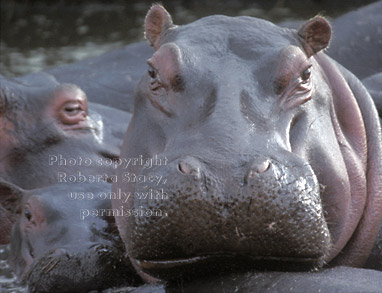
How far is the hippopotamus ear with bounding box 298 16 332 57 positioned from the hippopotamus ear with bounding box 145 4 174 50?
562 millimetres

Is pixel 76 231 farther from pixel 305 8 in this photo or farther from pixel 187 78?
pixel 305 8

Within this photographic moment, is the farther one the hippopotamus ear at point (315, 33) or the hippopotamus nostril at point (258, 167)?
the hippopotamus ear at point (315, 33)

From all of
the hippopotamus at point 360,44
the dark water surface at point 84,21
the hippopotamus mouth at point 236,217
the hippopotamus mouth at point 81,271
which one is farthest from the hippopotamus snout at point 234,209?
the dark water surface at point 84,21

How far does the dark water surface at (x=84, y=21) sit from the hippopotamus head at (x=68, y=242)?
17.6 feet

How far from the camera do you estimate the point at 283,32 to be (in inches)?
132

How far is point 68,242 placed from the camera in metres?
3.66

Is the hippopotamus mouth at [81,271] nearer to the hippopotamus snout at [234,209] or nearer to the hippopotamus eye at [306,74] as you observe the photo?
the hippopotamus snout at [234,209]

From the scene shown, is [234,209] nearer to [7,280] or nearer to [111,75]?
[7,280]

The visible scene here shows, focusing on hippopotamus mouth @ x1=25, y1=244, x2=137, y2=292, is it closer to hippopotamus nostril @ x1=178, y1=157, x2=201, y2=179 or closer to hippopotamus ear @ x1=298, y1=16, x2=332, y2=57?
hippopotamus nostril @ x1=178, y1=157, x2=201, y2=179

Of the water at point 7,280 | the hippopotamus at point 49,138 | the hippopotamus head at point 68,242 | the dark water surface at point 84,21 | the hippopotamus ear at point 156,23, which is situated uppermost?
the dark water surface at point 84,21

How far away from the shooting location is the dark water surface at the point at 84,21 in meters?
11.0

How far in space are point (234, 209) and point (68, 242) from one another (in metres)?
1.32

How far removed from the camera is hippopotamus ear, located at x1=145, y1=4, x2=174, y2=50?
3.56 metres

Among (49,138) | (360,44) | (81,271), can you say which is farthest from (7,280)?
(360,44)
